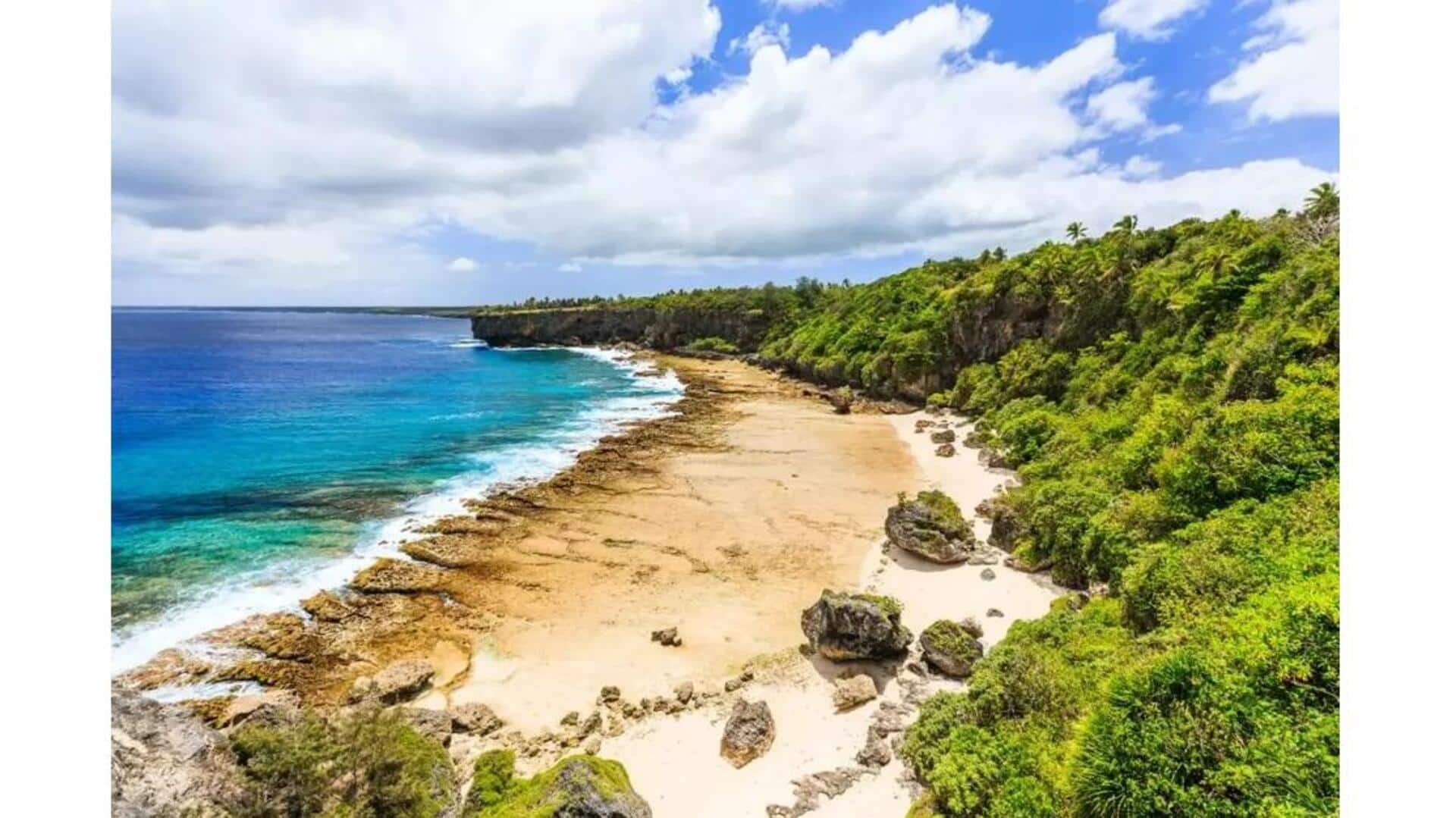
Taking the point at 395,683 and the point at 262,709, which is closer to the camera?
the point at 262,709

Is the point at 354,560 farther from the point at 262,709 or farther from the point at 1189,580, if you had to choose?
the point at 1189,580

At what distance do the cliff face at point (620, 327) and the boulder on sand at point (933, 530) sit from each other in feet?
271

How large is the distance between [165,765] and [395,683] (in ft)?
26.2

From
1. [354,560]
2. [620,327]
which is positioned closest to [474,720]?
[354,560]

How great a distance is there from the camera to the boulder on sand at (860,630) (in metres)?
18.1

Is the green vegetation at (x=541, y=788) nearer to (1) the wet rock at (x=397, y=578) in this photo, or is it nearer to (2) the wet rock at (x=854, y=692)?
(2) the wet rock at (x=854, y=692)

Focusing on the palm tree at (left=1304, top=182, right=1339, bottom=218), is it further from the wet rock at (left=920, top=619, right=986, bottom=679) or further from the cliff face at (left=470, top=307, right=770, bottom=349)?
the cliff face at (left=470, top=307, right=770, bottom=349)

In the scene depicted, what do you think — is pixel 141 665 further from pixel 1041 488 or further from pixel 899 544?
pixel 1041 488

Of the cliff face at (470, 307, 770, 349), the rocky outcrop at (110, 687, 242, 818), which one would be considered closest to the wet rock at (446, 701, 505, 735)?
the rocky outcrop at (110, 687, 242, 818)

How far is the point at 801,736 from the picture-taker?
15766 mm

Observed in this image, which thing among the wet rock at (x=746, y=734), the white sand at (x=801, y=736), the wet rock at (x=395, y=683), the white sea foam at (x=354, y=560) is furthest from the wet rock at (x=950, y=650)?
the white sea foam at (x=354, y=560)

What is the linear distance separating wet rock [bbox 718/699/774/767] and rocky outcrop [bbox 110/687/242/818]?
961cm

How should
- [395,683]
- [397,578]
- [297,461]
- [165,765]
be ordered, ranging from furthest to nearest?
[297,461] → [397,578] → [395,683] → [165,765]
